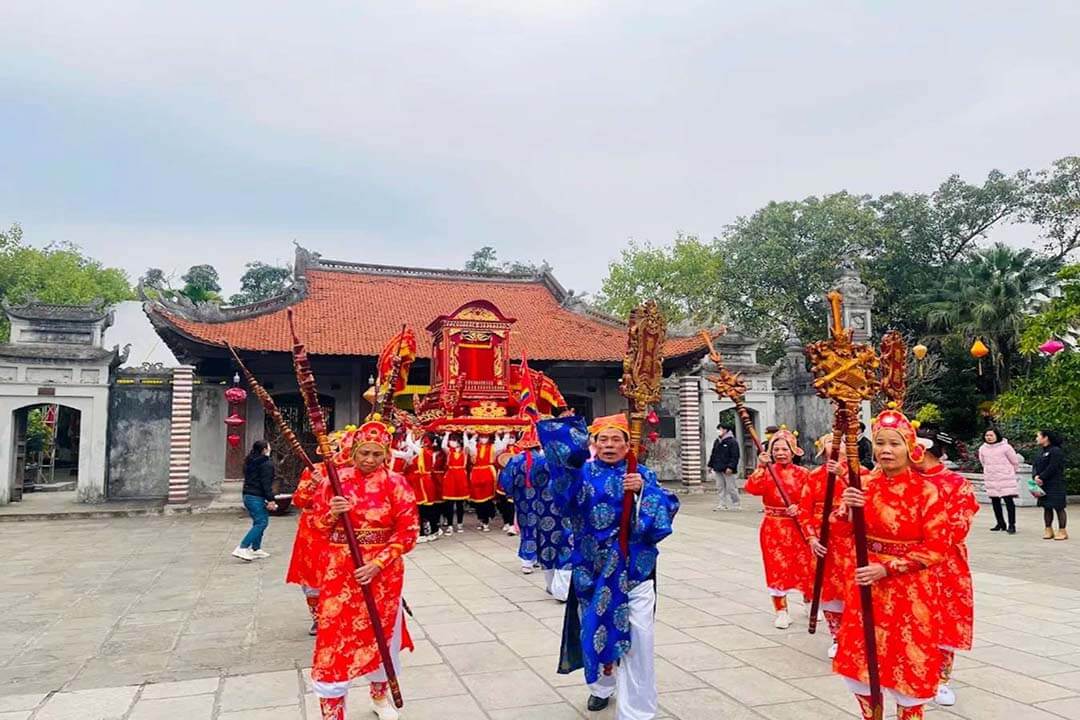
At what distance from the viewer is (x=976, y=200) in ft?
86.0

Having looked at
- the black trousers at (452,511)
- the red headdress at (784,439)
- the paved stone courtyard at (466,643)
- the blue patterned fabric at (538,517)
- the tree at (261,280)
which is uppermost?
the tree at (261,280)

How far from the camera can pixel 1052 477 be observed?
9.54m

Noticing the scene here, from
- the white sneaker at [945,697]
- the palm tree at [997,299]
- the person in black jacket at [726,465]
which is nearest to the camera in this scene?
the white sneaker at [945,697]

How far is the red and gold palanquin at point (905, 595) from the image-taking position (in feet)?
9.77

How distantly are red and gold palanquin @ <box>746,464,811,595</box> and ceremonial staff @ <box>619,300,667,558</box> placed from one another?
7.30 ft

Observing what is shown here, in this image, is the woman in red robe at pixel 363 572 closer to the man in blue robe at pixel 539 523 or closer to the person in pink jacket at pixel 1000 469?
the man in blue robe at pixel 539 523

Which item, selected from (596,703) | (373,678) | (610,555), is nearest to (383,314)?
(373,678)

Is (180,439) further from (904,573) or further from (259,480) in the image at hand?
(904,573)

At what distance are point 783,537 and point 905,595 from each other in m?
2.27

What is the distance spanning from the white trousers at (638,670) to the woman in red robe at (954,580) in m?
1.41

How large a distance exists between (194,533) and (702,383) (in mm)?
12423

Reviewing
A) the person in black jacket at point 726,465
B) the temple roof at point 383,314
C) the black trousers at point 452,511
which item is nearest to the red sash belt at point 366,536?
the black trousers at point 452,511

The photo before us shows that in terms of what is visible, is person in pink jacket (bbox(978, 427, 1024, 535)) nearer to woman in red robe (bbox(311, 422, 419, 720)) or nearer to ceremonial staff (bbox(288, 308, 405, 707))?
woman in red robe (bbox(311, 422, 419, 720))

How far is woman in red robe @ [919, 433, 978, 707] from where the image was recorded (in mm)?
3562
